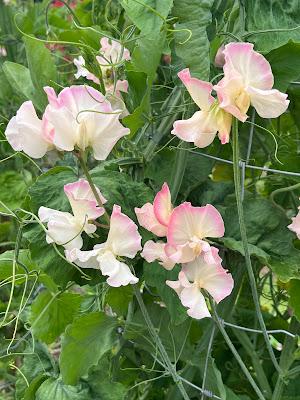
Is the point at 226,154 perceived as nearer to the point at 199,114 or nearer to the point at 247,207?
the point at 247,207

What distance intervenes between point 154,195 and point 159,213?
0.67ft

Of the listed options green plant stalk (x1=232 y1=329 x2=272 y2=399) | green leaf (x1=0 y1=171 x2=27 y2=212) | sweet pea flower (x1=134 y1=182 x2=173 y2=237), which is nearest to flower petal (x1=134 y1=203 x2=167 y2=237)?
sweet pea flower (x1=134 y1=182 x2=173 y2=237)

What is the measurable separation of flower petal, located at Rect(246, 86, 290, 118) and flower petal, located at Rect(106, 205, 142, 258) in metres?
0.17

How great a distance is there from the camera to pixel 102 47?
0.90m

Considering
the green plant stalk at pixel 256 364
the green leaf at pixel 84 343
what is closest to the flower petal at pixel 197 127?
the green leaf at pixel 84 343

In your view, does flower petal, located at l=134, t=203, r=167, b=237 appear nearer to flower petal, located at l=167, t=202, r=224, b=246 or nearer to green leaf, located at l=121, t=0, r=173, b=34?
flower petal, located at l=167, t=202, r=224, b=246

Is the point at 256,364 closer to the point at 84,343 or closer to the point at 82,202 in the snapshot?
the point at 84,343

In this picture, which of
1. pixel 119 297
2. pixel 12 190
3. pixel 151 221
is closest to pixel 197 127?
pixel 151 221

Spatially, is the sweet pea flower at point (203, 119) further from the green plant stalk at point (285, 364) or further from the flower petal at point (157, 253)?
the green plant stalk at point (285, 364)

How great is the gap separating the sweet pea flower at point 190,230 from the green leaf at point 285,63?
20cm

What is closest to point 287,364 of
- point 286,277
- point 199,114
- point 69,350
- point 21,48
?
point 286,277

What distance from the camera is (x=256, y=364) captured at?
42.5 inches

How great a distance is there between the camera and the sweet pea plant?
671mm

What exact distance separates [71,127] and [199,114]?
5.1 inches
